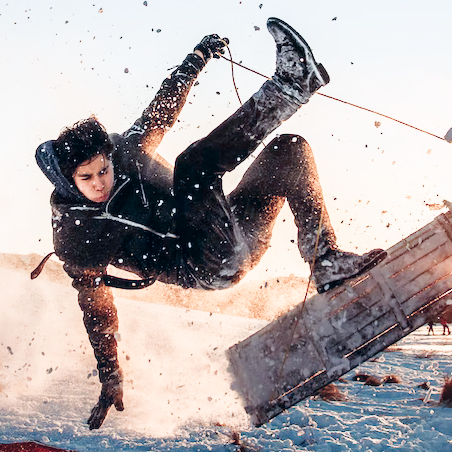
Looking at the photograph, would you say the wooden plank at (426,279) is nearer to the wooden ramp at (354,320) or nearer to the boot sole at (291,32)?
the wooden ramp at (354,320)

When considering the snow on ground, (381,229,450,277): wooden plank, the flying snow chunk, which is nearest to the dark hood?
the snow on ground

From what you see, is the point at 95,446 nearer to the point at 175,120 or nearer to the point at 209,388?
the point at 209,388

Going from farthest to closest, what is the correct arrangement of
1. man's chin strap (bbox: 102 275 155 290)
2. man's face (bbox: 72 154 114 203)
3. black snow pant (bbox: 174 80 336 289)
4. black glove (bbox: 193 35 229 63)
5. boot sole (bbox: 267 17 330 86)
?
black glove (bbox: 193 35 229 63) → man's chin strap (bbox: 102 275 155 290) → man's face (bbox: 72 154 114 203) → black snow pant (bbox: 174 80 336 289) → boot sole (bbox: 267 17 330 86)

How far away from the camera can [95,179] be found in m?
2.16

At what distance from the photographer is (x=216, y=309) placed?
731 inches

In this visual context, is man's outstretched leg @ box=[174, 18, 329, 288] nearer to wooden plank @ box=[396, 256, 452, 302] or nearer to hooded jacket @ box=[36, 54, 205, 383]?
hooded jacket @ box=[36, 54, 205, 383]

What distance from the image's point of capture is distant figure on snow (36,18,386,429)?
1.87 meters

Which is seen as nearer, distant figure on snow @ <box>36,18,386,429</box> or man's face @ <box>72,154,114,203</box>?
distant figure on snow @ <box>36,18,386,429</box>

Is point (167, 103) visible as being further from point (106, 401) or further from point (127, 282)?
point (106, 401)

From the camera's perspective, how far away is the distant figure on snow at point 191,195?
1.87m

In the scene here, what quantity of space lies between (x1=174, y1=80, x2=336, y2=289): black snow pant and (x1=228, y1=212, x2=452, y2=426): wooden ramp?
77 cm

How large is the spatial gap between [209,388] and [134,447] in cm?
142

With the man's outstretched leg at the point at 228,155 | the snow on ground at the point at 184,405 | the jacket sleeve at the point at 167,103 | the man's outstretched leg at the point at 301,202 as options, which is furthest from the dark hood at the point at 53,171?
the snow on ground at the point at 184,405

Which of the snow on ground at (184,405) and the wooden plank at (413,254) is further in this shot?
the snow on ground at (184,405)
